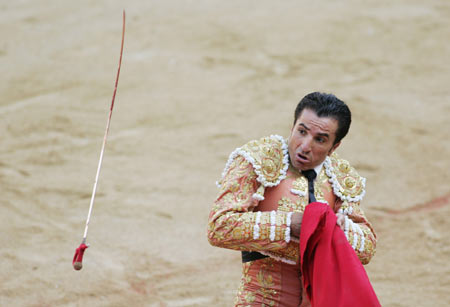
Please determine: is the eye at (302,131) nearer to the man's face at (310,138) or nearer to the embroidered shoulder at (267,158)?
the man's face at (310,138)

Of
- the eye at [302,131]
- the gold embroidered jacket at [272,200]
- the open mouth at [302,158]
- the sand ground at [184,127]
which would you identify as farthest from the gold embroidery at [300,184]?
the sand ground at [184,127]

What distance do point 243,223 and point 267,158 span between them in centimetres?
33

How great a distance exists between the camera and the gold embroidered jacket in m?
2.53

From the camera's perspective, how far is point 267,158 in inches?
106

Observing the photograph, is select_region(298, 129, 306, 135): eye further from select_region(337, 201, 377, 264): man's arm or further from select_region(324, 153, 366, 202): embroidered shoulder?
select_region(337, 201, 377, 264): man's arm

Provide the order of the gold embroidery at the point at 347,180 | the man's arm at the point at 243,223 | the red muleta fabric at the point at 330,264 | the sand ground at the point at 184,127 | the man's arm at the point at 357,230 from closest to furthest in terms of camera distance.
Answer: the red muleta fabric at the point at 330,264
the man's arm at the point at 243,223
the man's arm at the point at 357,230
the gold embroidery at the point at 347,180
the sand ground at the point at 184,127

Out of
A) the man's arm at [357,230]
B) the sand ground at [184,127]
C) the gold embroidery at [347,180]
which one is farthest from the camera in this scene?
the sand ground at [184,127]

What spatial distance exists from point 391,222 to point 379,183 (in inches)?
27.8

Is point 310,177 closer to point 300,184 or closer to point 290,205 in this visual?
point 300,184

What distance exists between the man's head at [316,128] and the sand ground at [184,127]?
1.99 meters

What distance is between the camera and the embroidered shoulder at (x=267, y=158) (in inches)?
105

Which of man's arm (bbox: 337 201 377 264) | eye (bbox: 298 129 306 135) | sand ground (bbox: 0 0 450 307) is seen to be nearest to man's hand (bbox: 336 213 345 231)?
man's arm (bbox: 337 201 377 264)

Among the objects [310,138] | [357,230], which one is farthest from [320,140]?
[357,230]

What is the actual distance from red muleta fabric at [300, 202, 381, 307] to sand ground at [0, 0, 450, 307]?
6.62 ft
